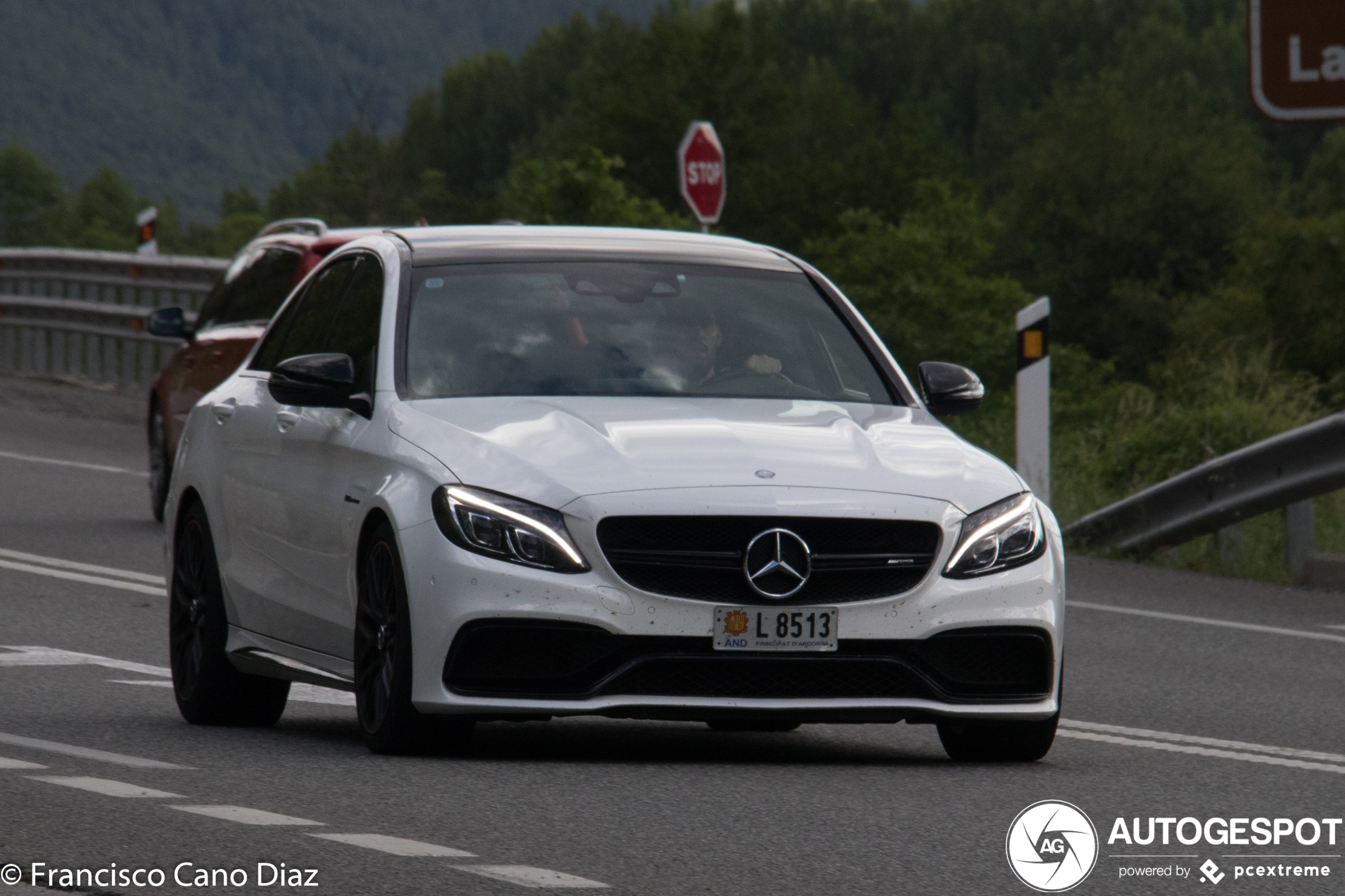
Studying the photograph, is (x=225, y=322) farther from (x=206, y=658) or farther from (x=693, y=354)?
(x=693, y=354)

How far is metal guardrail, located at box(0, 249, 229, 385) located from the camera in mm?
24766

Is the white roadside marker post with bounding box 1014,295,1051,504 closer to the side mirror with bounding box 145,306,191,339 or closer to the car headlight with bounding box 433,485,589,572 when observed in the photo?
the side mirror with bounding box 145,306,191,339

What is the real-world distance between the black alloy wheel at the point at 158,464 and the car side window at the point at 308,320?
253 inches

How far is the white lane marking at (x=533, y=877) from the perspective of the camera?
4965mm

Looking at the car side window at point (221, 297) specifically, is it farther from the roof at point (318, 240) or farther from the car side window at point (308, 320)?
the car side window at point (308, 320)

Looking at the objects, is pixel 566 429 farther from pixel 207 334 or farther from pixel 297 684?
pixel 207 334

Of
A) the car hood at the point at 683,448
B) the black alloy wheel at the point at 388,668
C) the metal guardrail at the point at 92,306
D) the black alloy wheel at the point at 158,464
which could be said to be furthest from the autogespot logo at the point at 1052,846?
the metal guardrail at the point at 92,306

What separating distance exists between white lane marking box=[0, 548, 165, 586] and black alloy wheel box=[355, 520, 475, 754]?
5.31 metres

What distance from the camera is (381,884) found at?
4969mm

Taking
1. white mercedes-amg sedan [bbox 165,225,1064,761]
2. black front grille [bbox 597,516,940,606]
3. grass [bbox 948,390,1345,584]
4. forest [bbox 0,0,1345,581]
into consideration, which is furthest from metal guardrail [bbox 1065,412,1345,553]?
black front grille [bbox 597,516,940,606]

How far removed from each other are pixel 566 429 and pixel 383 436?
562 millimetres

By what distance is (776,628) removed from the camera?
661cm

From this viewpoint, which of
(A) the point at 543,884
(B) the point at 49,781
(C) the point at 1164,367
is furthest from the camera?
(C) the point at 1164,367

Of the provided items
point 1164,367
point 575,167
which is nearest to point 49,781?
point 1164,367
